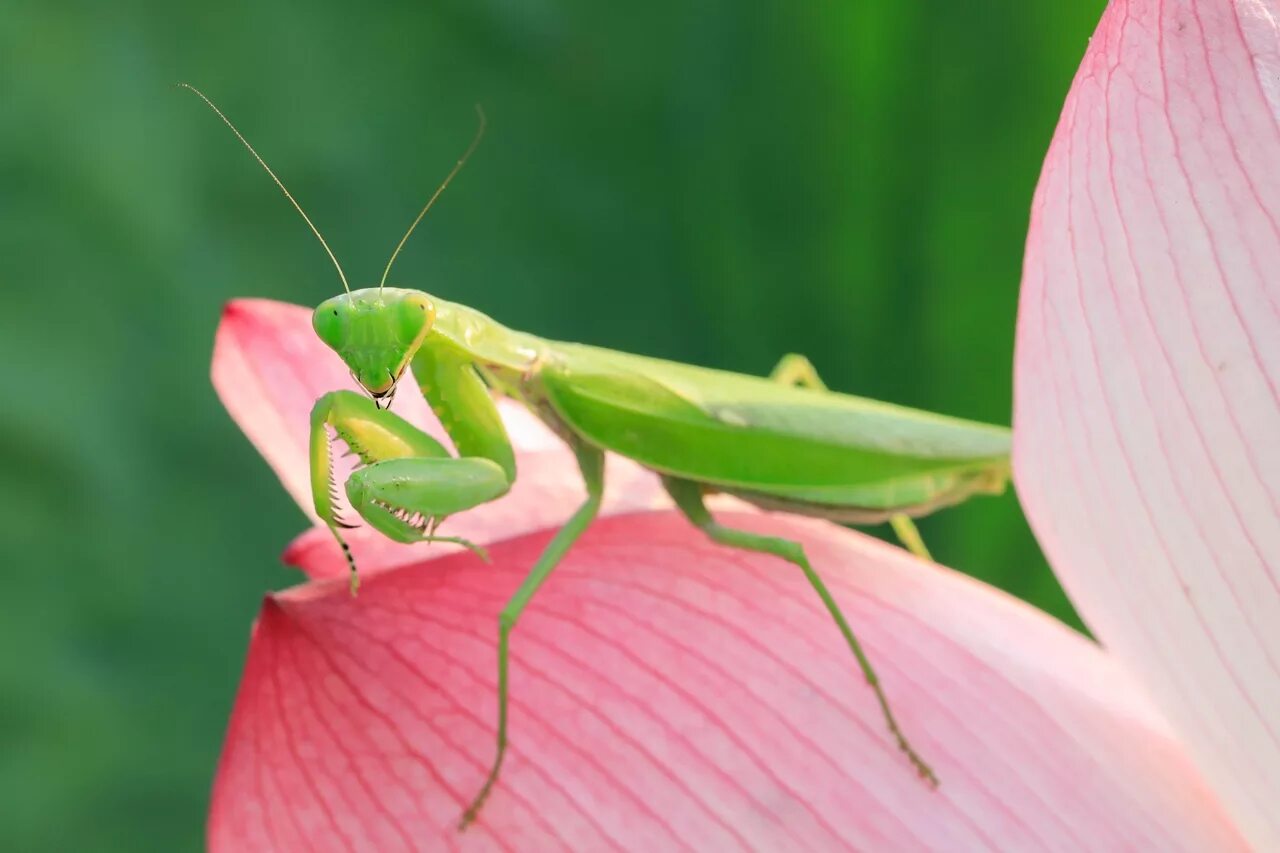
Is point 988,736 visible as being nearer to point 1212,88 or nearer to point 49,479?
point 1212,88

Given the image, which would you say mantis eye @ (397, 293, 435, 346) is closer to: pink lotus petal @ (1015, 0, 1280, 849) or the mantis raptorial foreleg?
the mantis raptorial foreleg

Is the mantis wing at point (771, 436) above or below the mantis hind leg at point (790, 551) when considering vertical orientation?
above

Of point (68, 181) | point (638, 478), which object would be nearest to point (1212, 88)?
point (638, 478)

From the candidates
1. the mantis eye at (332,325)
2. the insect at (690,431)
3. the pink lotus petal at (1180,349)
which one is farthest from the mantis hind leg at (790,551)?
the mantis eye at (332,325)

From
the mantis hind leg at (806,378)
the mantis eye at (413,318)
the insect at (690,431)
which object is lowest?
the mantis eye at (413,318)

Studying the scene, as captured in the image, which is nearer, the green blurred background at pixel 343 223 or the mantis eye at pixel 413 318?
the mantis eye at pixel 413 318

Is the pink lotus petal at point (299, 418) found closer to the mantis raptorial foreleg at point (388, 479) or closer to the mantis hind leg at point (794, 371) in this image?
the mantis raptorial foreleg at point (388, 479)

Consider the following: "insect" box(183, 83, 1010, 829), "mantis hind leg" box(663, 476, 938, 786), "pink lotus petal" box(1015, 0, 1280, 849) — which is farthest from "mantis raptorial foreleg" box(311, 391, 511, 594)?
"pink lotus petal" box(1015, 0, 1280, 849)
